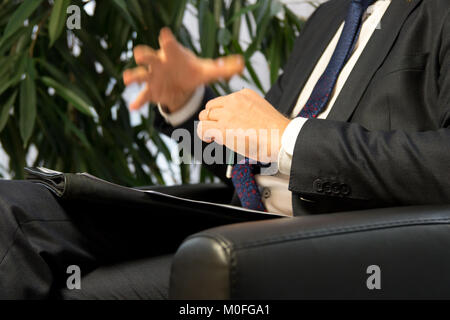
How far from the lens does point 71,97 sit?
1.46 m

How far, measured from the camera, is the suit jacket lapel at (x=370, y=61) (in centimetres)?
88

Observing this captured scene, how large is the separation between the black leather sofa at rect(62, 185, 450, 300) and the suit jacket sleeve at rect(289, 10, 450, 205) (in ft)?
0.30

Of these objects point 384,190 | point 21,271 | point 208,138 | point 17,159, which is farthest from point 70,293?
point 17,159

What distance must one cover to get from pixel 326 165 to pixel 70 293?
36 cm

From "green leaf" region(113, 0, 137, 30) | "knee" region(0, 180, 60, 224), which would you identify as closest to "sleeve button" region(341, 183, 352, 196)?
"knee" region(0, 180, 60, 224)

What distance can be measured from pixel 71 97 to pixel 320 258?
1113 millimetres

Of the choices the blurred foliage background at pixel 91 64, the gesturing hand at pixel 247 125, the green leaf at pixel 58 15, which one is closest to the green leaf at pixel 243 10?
the blurred foliage background at pixel 91 64

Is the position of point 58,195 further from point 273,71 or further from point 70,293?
point 273,71

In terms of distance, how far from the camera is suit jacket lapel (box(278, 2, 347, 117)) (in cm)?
111

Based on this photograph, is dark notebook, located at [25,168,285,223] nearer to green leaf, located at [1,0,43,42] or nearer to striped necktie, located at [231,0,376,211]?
striped necktie, located at [231,0,376,211]

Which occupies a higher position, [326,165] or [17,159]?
[326,165]

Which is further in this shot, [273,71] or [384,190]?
[273,71]

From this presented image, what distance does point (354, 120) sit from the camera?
872 mm

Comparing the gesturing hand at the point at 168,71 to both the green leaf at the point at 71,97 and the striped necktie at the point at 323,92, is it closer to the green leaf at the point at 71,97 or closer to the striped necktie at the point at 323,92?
the striped necktie at the point at 323,92
